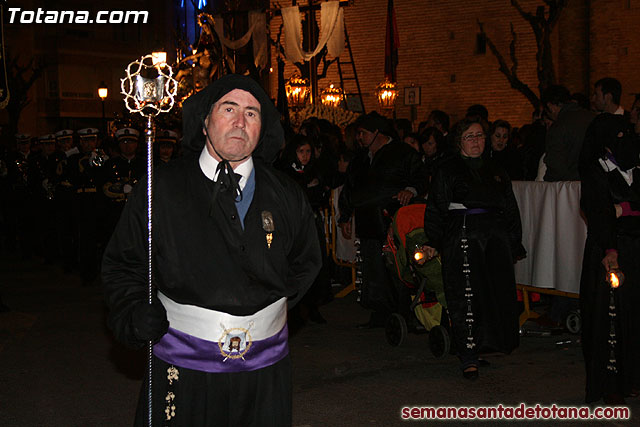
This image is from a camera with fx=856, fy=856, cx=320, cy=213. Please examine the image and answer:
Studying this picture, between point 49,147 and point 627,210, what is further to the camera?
point 49,147

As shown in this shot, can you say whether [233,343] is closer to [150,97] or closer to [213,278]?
[213,278]

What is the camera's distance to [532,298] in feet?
32.2

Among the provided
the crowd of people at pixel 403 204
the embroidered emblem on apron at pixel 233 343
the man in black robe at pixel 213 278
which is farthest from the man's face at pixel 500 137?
the embroidered emblem on apron at pixel 233 343

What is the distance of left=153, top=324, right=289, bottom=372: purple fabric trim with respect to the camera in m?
3.42

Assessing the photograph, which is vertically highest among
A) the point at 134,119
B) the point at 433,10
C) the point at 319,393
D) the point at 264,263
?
the point at 433,10

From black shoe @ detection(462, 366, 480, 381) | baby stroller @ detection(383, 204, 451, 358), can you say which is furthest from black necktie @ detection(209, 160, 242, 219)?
baby stroller @ detection(383, 204, 451, 358)

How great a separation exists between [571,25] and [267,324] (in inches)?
1008

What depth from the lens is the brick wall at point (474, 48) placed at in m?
25.8

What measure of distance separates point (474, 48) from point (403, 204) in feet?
72.0

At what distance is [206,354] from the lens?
342 centimetres

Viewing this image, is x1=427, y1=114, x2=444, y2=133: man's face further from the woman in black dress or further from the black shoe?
the black shoe

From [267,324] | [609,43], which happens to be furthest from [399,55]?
[267,324]

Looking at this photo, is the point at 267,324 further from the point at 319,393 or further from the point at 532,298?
the point at 532,298

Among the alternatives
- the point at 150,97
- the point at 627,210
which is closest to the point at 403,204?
the point at 627,210
